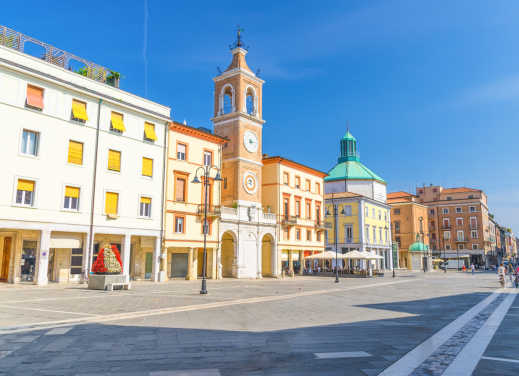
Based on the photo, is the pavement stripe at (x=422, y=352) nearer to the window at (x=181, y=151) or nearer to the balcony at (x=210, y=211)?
A: the balcony at (x=210, y=211)

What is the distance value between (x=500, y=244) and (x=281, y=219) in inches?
5011

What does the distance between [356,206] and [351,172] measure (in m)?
13.2

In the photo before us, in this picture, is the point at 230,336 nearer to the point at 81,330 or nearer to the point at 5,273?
the point at 81,330

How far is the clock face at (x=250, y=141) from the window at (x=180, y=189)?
9.71m

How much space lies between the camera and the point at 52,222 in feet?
85.6

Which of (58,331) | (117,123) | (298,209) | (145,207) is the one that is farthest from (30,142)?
(298,209)

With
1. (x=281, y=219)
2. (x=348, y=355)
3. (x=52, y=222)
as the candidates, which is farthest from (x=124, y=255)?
(x=348, y=355)

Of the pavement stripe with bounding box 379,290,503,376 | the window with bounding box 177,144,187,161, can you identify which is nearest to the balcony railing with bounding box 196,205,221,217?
the window with bounding box 177,144,187,161

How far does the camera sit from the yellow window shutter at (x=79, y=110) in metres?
27.7

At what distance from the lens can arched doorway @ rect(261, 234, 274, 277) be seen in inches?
1775

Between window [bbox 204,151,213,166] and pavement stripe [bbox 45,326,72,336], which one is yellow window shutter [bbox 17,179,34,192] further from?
pavement stripe [bbox 45,326,72,336]

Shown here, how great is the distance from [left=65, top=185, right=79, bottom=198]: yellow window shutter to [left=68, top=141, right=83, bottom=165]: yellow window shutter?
182 centimetres

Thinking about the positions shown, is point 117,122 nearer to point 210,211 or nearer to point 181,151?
point 181,151

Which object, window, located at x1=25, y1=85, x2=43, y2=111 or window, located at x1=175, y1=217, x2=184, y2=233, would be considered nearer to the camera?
window, located at x1=25, y1=85, x2=43, y2=111
